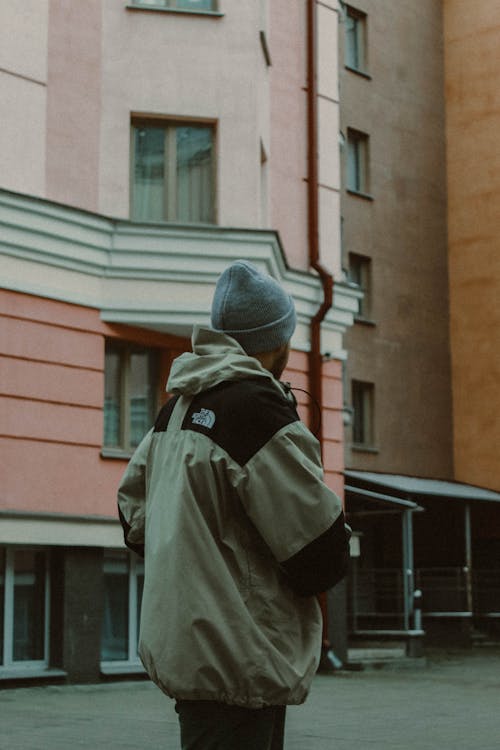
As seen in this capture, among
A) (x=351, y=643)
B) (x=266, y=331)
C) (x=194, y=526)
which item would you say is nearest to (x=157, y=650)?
(x=194, y=526)

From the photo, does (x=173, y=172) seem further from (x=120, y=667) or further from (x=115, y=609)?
(x=120, y=667)

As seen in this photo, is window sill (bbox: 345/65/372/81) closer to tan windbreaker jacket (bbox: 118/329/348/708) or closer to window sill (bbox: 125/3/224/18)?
window sill (bbox: 125/3/224/18)

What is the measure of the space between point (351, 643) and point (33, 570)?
315 inches

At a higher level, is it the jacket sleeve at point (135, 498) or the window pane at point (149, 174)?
the window pane at point (149, 174)

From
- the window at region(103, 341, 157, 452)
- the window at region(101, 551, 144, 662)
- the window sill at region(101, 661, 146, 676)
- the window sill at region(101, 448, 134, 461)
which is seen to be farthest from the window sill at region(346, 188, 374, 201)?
the window sill at region(101, 661, 146, 676)

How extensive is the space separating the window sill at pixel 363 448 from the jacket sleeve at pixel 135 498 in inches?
1004

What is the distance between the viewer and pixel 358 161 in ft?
100

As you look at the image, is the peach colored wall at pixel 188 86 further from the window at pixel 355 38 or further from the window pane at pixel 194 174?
the window at pixel 355 38

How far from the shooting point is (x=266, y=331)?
3.46m

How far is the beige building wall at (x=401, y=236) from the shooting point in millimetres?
30016

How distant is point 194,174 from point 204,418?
13.3 metres

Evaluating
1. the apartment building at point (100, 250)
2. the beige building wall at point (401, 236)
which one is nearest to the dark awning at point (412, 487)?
the beige building wall at point (401, 236)

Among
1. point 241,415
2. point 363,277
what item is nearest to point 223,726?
point 241,415

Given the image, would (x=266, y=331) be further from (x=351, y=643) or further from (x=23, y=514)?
(x=351, y=643)
